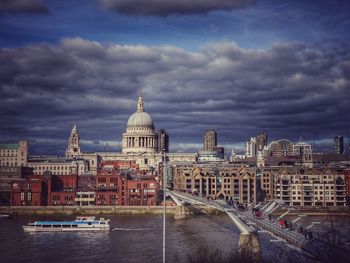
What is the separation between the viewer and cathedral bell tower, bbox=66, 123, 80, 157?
5179 inches

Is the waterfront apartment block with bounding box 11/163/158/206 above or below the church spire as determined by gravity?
below

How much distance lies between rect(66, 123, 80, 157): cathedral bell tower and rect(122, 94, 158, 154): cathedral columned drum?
35.2 feet

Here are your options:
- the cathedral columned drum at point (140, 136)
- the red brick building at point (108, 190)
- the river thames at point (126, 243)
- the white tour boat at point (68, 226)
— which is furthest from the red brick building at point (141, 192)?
the cathedral columned drum at point (140, 136)

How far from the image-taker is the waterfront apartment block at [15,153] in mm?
111875

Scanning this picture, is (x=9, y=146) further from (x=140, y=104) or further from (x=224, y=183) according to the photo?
(x=224, y=183)

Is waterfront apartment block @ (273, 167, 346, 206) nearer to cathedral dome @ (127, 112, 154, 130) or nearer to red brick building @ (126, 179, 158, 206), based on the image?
red brick building @ (126, 179, 158, 206)

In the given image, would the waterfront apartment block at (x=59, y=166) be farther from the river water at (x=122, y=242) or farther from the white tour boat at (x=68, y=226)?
the white tour boat at (x=68, y=226)

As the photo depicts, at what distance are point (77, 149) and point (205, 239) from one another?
93.5 m

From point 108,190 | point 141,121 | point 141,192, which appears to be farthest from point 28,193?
point 141,121

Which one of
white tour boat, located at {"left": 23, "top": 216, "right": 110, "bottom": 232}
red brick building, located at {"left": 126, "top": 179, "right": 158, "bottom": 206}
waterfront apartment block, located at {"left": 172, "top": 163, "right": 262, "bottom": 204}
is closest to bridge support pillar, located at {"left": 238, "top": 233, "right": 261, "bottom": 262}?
white tour boat, located at {"left": 23, "top": 216, "right": 110, "bottom": 232}

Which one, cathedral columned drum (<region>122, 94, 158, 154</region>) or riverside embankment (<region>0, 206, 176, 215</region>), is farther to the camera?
cathedral columned drum (<region>122, 94, 158, 154</region>)

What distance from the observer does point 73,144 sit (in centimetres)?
13375

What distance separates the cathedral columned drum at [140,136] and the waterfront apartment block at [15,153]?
1028 inches

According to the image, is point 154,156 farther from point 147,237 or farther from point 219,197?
point 147,237
